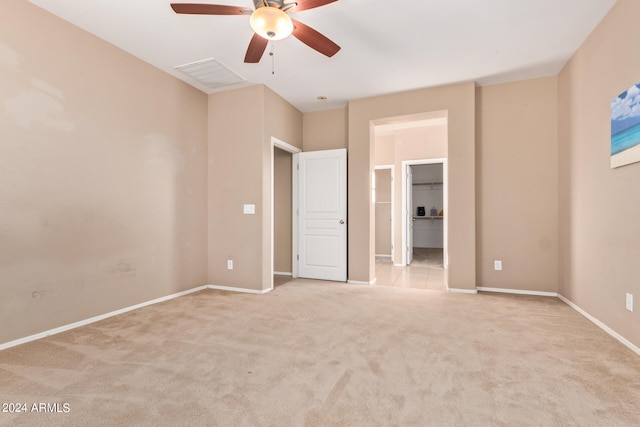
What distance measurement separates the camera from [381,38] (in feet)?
10.1

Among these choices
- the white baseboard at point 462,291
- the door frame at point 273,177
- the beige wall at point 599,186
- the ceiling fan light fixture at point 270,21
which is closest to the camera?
the ceiling fan light fixture at point 270,21

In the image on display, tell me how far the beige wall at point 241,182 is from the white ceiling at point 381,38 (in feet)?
1.51

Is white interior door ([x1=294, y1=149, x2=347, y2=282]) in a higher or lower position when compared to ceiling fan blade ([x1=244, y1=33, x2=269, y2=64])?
lower

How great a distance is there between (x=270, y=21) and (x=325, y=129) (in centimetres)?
321

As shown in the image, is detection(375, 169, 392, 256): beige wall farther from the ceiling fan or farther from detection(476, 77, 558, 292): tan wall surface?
the ceiling fan

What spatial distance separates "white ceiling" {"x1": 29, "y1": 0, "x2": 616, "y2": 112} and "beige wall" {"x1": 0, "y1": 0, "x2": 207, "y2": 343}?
32 cm

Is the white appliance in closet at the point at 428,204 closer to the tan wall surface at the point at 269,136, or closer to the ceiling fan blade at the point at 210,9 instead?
the tan wall surface at the point at 269,136

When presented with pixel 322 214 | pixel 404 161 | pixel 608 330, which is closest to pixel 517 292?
pixel 608 330

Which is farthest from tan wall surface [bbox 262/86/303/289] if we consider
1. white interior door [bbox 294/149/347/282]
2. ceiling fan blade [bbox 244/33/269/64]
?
ceiling fan blade [bbox 244/33/269/64]

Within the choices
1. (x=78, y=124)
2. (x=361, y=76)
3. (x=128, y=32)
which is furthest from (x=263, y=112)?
(x=78, y=124)

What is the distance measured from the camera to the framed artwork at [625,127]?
89.7 inches

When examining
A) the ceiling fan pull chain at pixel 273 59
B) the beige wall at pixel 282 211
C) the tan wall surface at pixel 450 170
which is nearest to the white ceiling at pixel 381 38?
the ceiling fan pull chain at pixel 273 59

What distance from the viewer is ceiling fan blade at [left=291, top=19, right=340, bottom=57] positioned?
228cm

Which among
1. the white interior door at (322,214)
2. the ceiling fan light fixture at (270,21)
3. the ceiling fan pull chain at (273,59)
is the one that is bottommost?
the white interior door at (322,214)
